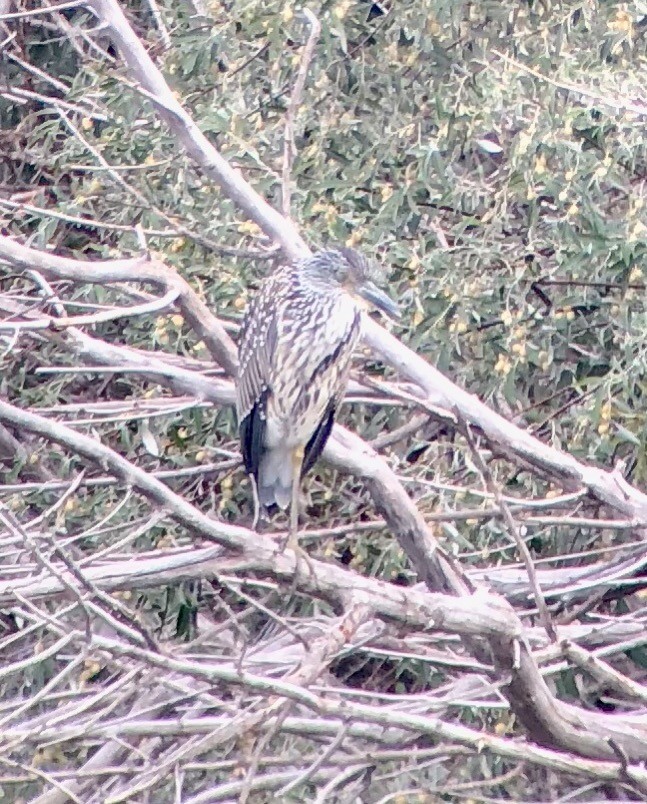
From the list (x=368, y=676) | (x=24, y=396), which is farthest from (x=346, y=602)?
(x=24, y=396)

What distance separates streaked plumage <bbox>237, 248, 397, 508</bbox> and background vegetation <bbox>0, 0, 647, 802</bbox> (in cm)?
12

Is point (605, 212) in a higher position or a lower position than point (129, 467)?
lower

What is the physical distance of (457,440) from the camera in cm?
374

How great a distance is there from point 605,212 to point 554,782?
4.50 feet

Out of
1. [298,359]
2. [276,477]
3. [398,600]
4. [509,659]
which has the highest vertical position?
[398,600]

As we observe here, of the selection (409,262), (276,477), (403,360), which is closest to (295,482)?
(276,477)

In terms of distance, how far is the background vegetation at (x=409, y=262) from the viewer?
11.5 ft

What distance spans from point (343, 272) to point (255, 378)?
309 mm

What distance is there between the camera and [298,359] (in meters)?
3.42

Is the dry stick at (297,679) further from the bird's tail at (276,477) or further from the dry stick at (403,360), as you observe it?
the bird's tail at (276,477)

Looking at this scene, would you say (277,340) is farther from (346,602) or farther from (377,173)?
(346,602)

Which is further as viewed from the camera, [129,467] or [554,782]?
[554,782]

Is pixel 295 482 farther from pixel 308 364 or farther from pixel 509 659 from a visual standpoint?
pixel 509 659

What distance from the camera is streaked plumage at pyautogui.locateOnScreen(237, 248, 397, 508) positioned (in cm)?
334
